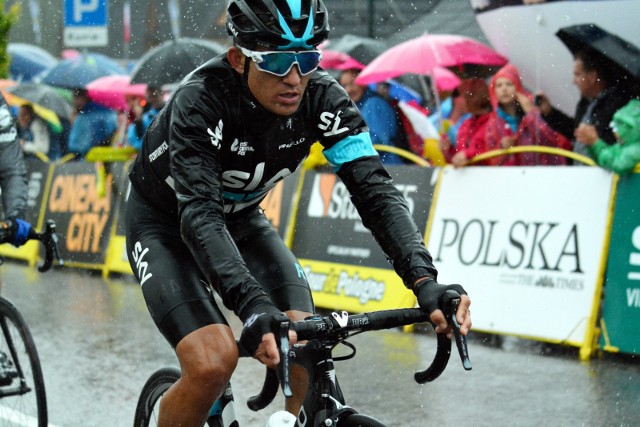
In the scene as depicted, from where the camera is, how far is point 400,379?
305 inches

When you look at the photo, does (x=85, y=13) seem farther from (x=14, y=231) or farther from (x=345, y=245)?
(x=14, y=231)

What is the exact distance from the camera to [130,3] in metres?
26.1

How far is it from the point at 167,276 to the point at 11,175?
2354 millimetres

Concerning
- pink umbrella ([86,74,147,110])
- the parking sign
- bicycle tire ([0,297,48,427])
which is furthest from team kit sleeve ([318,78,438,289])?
the parking sign

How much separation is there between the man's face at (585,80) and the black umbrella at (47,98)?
30.3 feet

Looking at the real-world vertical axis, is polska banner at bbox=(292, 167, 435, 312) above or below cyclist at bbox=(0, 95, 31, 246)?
below

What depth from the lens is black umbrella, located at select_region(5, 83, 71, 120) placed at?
1653cm

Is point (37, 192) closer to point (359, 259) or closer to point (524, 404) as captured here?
point (359, 259)

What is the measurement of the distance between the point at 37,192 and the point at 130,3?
11.4 metres

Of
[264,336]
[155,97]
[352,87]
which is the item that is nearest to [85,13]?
→ [155,97]

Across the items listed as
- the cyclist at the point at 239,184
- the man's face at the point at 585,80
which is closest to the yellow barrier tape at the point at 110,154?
the man's face at the point at 585,80

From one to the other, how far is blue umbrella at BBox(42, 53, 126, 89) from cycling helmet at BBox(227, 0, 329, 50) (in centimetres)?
1269

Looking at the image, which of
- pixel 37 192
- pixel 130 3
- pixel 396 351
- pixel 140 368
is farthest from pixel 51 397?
pixel 130 3

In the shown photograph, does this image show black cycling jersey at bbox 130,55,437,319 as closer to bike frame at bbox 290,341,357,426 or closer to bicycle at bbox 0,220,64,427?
Result: bike frame at bbox 290,341,357,426
